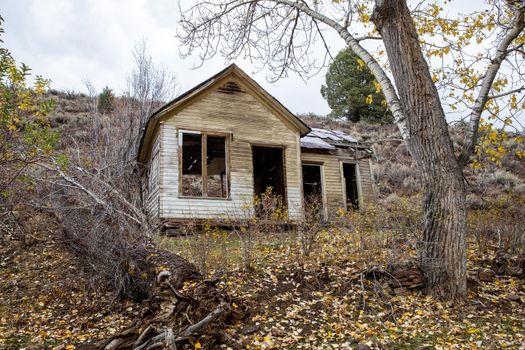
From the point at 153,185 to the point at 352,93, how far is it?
24425 millimetres

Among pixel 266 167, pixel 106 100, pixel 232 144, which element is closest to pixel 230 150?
pixel 232 144

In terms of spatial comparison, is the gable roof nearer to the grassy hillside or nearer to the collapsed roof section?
the collapsed roof section

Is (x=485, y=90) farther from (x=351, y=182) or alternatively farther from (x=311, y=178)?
(x=311, y=178)

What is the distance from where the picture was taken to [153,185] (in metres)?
14.9

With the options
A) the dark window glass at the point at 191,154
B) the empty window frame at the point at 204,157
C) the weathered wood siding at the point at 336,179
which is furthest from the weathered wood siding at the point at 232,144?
the weathered wood siding at the point at 336,179

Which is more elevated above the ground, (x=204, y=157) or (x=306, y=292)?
(x=204, y=157)

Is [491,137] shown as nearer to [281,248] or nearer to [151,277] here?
[281,248]

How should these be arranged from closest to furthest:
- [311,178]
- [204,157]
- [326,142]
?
[204,157], [326,142], [311,178]

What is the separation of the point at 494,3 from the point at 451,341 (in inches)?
263

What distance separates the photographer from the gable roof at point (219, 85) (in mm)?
13562

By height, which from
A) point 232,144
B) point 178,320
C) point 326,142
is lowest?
point 178,320

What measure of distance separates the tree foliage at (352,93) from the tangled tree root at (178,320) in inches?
1139

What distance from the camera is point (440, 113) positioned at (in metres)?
7.49

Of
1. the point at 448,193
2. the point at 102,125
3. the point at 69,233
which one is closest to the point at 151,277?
the point at 69,233
